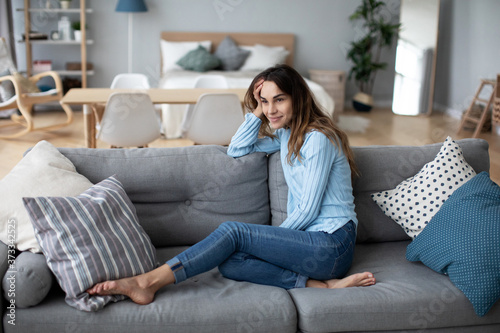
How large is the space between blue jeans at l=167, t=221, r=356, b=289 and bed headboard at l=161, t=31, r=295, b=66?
17.9ft

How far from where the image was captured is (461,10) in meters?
7.17

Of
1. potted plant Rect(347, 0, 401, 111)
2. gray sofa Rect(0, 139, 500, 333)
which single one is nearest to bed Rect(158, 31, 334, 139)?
potted plant Rect(347, 0, 401, 111)

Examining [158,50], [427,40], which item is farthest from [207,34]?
[427,40]

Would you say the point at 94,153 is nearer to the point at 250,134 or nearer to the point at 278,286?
the point at 250,134

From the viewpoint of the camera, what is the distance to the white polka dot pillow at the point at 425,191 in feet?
7.24

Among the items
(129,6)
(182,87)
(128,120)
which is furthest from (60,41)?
(128,120)

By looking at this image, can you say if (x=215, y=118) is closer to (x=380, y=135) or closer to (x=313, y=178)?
(x=313, y=178)

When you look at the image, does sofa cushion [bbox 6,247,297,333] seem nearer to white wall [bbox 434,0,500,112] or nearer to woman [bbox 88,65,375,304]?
woman [bbox 88,65,375,304]

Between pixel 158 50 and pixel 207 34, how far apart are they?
2.18 feet

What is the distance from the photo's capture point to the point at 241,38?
7207 millimetres

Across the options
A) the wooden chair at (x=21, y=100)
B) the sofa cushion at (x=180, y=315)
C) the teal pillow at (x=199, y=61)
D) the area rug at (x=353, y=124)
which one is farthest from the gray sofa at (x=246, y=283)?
the teal pillow at (x=199, y=61)
